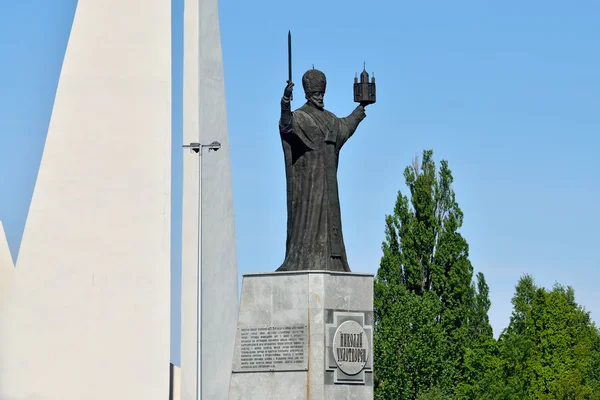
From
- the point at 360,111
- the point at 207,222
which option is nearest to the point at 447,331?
the point at 207,222

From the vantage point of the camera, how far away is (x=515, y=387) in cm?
4559

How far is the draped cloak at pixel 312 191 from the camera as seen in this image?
20812mm

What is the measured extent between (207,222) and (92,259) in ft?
9.11

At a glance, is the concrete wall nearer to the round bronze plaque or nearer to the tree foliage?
the round bronze plaque

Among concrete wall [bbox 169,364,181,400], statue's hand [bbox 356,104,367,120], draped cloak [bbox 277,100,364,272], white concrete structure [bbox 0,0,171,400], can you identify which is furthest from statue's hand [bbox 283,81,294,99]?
concrete wall [bbox 169,364,181,400]

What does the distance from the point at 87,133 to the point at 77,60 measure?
152cm

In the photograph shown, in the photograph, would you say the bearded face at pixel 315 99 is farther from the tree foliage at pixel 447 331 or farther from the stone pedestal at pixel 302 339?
the tree foliage at pixel 447 331

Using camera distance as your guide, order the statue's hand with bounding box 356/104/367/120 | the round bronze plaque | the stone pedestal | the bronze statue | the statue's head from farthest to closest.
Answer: the statue's hand with bounding box 356/104/367/120
the statue's head
the bronze statue
the round bronze plaque
the stone pedestal

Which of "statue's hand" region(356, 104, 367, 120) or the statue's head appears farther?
"statue's hand" region(356, 104, 367, 120)

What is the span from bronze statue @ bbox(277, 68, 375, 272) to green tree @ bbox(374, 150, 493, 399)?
24.7 metres

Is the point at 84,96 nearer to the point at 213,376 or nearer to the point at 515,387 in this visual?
the point at 213,376

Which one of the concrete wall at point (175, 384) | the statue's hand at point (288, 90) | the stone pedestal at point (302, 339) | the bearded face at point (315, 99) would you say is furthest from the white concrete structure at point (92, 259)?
the statue's hand at point (288, 90)

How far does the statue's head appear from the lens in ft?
69.9

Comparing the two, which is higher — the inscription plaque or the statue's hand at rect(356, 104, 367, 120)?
the statue's hand at rect(356, 104, 367, 120)
